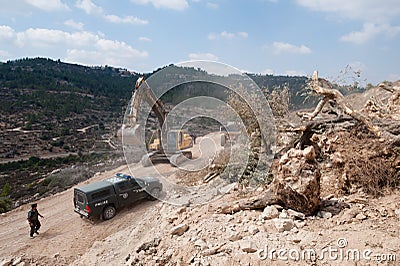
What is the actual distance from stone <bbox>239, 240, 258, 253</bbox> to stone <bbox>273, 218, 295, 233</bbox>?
560 mm

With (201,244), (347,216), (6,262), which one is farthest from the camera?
(6,262)

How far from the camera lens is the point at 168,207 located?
26.0 ft

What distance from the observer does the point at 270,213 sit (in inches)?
197

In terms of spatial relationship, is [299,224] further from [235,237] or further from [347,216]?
[235,237]

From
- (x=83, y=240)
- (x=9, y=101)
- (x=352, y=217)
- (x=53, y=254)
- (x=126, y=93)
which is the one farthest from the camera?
(x=126, y=93)

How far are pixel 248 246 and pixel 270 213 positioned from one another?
1065mm

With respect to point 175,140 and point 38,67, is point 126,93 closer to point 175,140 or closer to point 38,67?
point 38,67

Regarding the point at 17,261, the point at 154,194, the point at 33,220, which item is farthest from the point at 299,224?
the point at 33,220

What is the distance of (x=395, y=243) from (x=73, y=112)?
50.0m

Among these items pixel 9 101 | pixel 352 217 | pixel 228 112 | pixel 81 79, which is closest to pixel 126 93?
pixel 81 79

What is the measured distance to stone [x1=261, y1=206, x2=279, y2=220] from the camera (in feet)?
16.3

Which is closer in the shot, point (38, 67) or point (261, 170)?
point (261, 170)

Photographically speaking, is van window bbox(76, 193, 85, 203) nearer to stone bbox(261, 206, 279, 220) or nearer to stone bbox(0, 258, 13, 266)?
stone bbox(0, 258, 13, 266)

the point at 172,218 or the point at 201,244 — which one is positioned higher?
the point at 201,244
